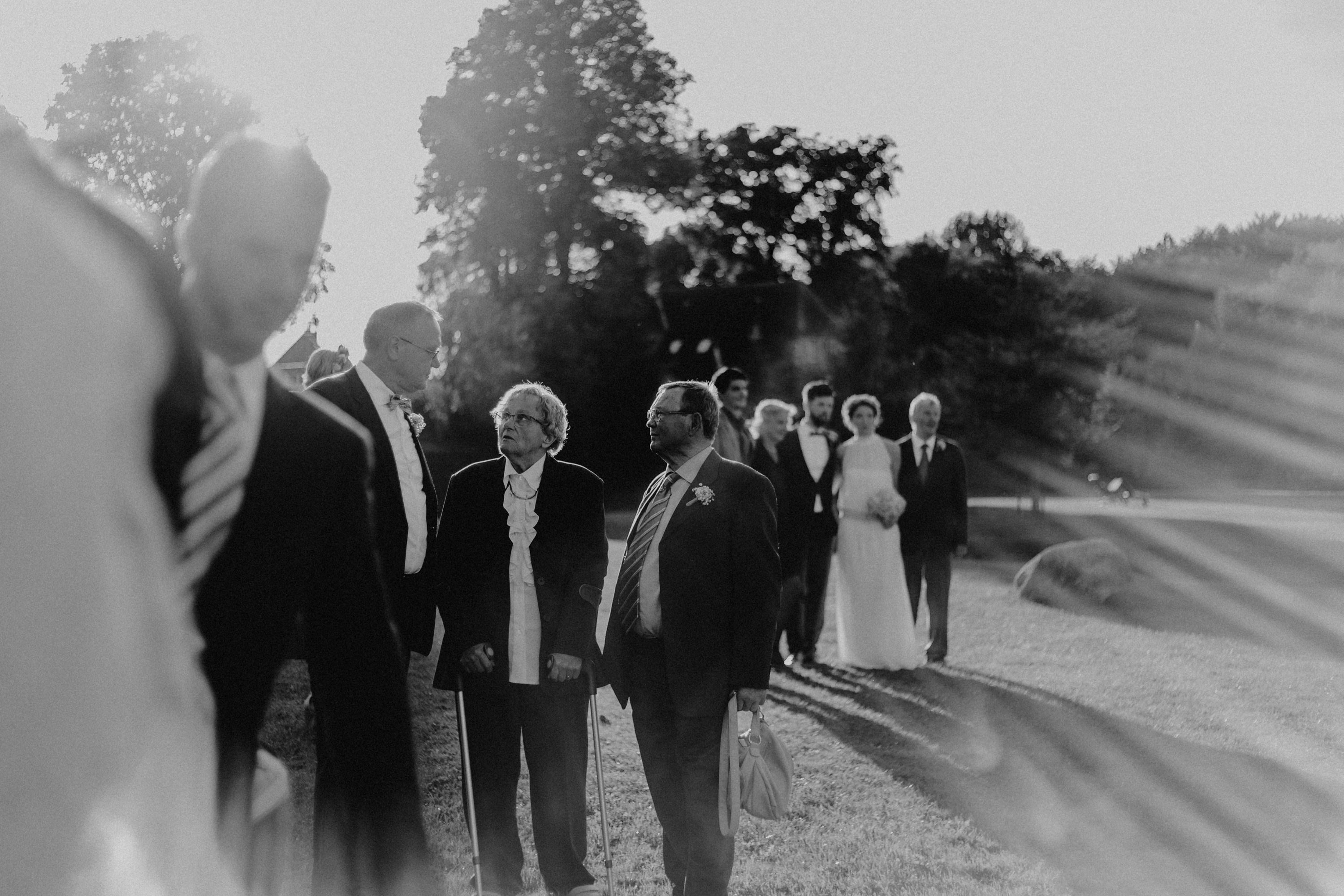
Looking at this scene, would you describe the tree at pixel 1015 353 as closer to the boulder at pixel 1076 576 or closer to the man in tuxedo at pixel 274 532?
the boulder at pixel 1076 576

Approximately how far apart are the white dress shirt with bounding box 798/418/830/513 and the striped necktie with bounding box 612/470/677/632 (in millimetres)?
6167

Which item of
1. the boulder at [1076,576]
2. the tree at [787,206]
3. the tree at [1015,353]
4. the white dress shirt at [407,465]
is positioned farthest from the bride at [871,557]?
the tree at [787,206]

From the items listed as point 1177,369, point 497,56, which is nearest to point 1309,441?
point 1177,369

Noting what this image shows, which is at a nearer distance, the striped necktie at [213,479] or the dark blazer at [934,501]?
the striped necktie at [213,479]

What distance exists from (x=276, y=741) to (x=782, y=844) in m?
3.33

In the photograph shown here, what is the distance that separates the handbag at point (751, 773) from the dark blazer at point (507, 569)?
734mm

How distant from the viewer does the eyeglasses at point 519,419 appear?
5.51 meters

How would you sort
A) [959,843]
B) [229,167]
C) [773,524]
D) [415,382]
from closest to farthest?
[229,167] → [415,382] → [773,524] → [959,843]

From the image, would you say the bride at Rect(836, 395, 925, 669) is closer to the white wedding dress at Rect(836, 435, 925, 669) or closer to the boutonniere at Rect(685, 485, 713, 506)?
the white wedding dress at Rect(836, 435, 925, 669)

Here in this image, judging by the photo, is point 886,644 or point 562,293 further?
point 562,293

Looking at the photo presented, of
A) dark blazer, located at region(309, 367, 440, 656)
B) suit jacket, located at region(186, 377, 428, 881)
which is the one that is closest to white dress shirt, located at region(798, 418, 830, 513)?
dark blazer, located at region(309, 367, 440, 656)

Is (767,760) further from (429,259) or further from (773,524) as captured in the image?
(429,259)

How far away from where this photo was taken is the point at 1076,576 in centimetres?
1712

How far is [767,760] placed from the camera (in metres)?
5.16
